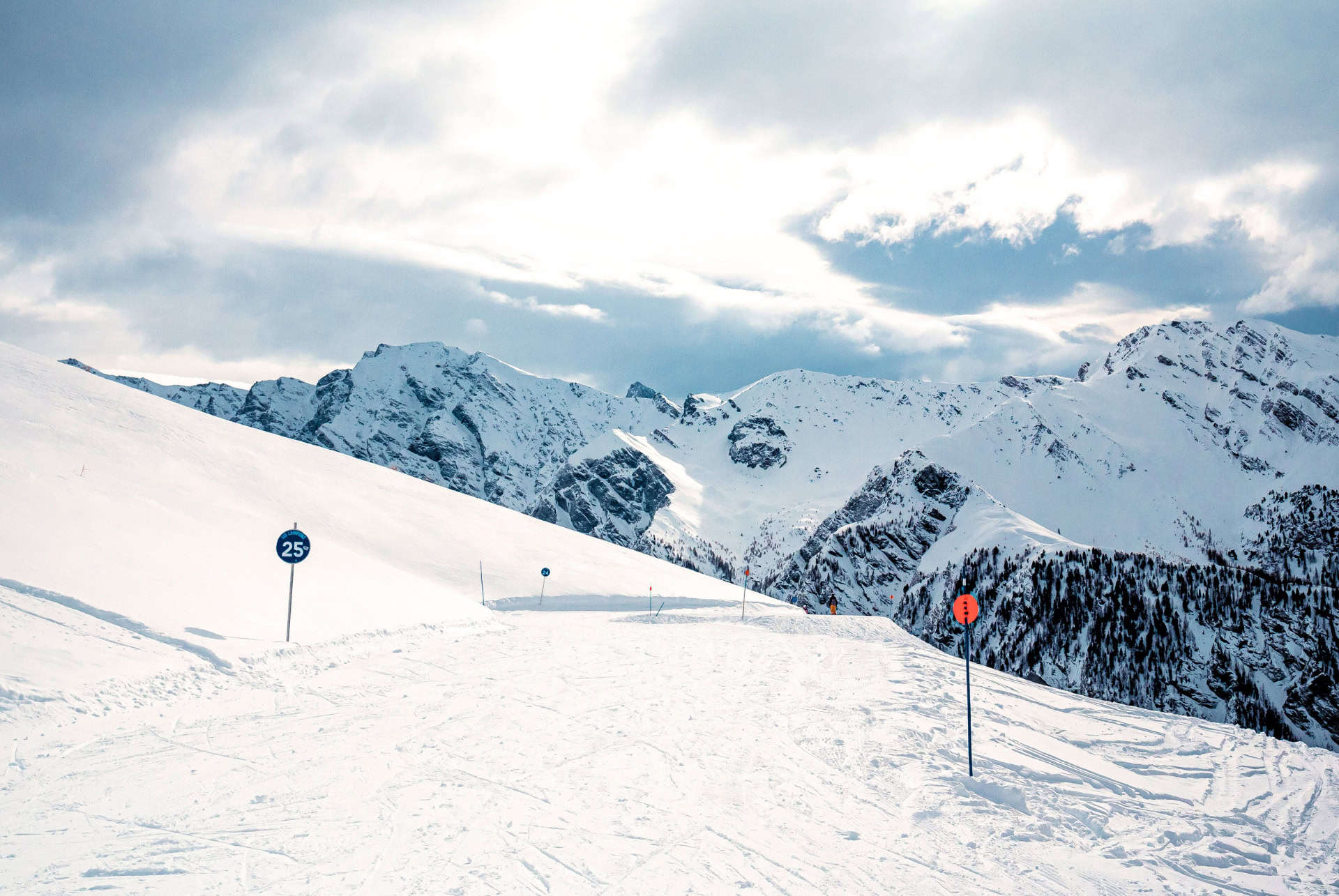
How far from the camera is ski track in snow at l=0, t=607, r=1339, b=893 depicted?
6.92m

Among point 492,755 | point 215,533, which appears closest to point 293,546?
point 215,533

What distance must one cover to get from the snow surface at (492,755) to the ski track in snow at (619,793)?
2.1 inches

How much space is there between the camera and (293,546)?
671 inches

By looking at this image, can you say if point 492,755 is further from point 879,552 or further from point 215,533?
point 879,552

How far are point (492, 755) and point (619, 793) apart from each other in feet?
7.42

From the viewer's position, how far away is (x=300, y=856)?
680cm

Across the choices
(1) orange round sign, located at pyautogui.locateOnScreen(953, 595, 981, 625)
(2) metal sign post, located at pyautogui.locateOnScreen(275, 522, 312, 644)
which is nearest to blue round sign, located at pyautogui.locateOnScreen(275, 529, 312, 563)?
(2) metal sign post, located at pyautogui.locateOnScreen(275, 522, 312, 644)

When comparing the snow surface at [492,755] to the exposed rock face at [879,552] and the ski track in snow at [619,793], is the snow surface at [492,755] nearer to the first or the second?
the ski track in snow at [619,793]

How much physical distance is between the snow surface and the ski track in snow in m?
0.05

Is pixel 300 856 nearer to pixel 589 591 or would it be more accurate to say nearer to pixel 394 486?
pixel 589 591

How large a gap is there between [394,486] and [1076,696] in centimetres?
3459

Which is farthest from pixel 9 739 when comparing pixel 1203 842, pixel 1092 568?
pixel 1092 568

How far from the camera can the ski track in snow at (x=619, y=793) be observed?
6918 millimetres

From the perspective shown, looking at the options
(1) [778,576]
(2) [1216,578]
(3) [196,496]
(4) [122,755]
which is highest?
(3) [196,496]
